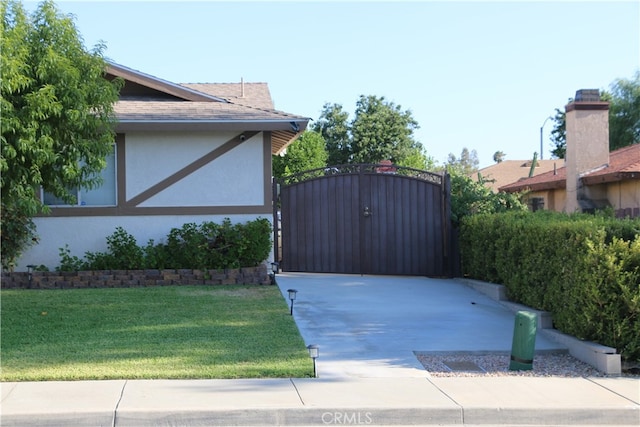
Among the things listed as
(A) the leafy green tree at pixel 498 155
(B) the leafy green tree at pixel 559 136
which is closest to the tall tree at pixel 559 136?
(B) the leafy green tree at pixel 559 136

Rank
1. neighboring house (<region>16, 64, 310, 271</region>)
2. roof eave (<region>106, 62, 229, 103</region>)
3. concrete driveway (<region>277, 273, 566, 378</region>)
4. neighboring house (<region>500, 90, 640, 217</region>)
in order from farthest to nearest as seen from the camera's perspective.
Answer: neighboring house (<region>500, 90, 640, 217</region>), roof eave (<region>106, 62, 229, 103</region>), neighboring house (<region>16, 64, 310, 271</region>), concrete driveway (<region>277, 273, 566, 378</region>)

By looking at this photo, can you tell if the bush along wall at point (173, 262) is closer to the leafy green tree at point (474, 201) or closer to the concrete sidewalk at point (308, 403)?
the leafy green tree at point (474, 201)

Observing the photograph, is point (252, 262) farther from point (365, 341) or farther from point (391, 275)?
point (365, 341)

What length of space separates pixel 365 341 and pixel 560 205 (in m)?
12.2

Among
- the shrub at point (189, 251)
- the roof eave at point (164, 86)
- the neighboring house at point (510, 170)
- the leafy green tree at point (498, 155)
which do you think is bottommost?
the shrub at point (189, 251)

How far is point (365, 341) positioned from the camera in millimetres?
9688

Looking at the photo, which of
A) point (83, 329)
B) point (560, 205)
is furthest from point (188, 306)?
point (560, 205)

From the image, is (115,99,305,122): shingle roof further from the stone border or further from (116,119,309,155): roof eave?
the stone border

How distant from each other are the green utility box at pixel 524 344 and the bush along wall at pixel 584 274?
2.75ft

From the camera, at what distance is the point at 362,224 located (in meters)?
15.1

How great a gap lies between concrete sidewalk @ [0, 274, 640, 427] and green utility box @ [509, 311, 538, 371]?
1.25ft

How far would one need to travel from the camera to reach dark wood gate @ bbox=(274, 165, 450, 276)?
49.5 feet

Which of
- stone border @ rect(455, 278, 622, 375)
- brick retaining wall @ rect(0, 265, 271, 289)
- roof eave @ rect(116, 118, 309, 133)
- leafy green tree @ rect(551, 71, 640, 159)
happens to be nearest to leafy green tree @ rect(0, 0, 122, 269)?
roof eave @ rect(116, 118, 309, 133)

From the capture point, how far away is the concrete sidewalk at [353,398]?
6727 millimetres
